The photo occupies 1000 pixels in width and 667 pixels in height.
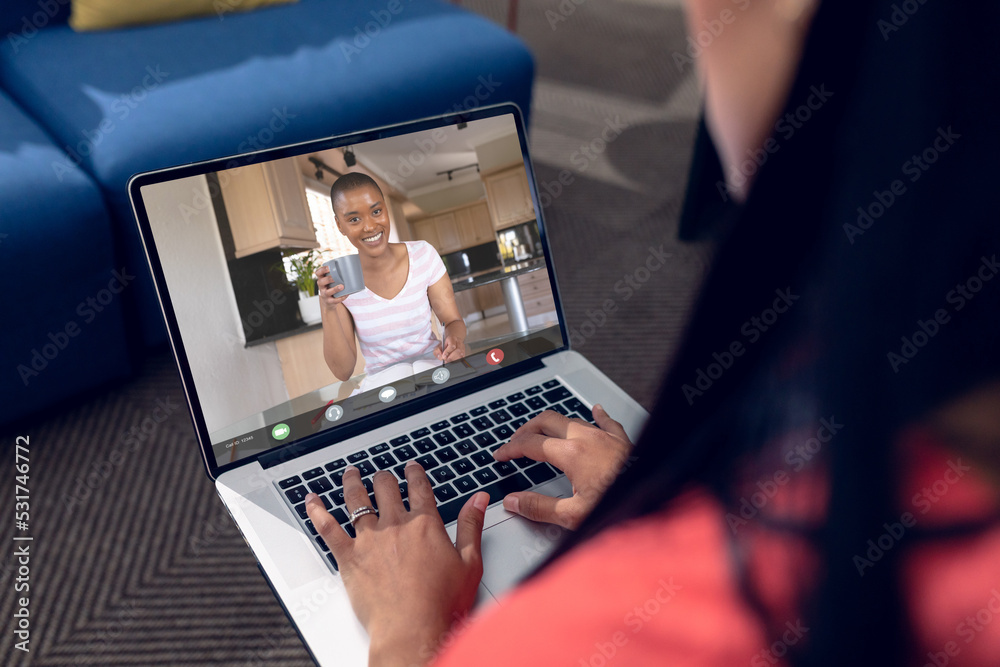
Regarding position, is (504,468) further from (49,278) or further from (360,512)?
(49,278)

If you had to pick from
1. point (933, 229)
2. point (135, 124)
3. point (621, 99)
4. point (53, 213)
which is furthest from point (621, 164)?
point (933, 229)

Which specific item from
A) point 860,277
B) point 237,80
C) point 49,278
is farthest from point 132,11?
point 860,277

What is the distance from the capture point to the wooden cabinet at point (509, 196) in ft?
2.21

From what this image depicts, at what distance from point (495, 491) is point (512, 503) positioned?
34mm

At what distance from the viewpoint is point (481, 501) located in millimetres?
504

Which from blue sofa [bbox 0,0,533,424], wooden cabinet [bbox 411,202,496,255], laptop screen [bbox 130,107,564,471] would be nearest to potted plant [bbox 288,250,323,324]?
laptop screen [bbox 130,107,564,471]

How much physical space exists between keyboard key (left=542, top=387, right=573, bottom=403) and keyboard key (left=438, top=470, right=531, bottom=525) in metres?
0.12

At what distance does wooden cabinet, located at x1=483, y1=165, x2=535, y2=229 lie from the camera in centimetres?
67

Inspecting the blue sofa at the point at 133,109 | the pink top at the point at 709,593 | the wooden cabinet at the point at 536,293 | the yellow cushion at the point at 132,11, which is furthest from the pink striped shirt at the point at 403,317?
the yellow cushion at the point at 132,11

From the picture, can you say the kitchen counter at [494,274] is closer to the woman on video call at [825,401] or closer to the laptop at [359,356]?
the laptop at [359,356]

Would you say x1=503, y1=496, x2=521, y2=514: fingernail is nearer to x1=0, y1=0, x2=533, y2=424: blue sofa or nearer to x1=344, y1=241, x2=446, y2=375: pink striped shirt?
x1=344, y1=241, x2=446, y2=375: pink striped shirt

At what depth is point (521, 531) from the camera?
20.6 inches

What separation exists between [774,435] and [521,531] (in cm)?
32

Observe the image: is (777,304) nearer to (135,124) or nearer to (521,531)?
(521,531)
